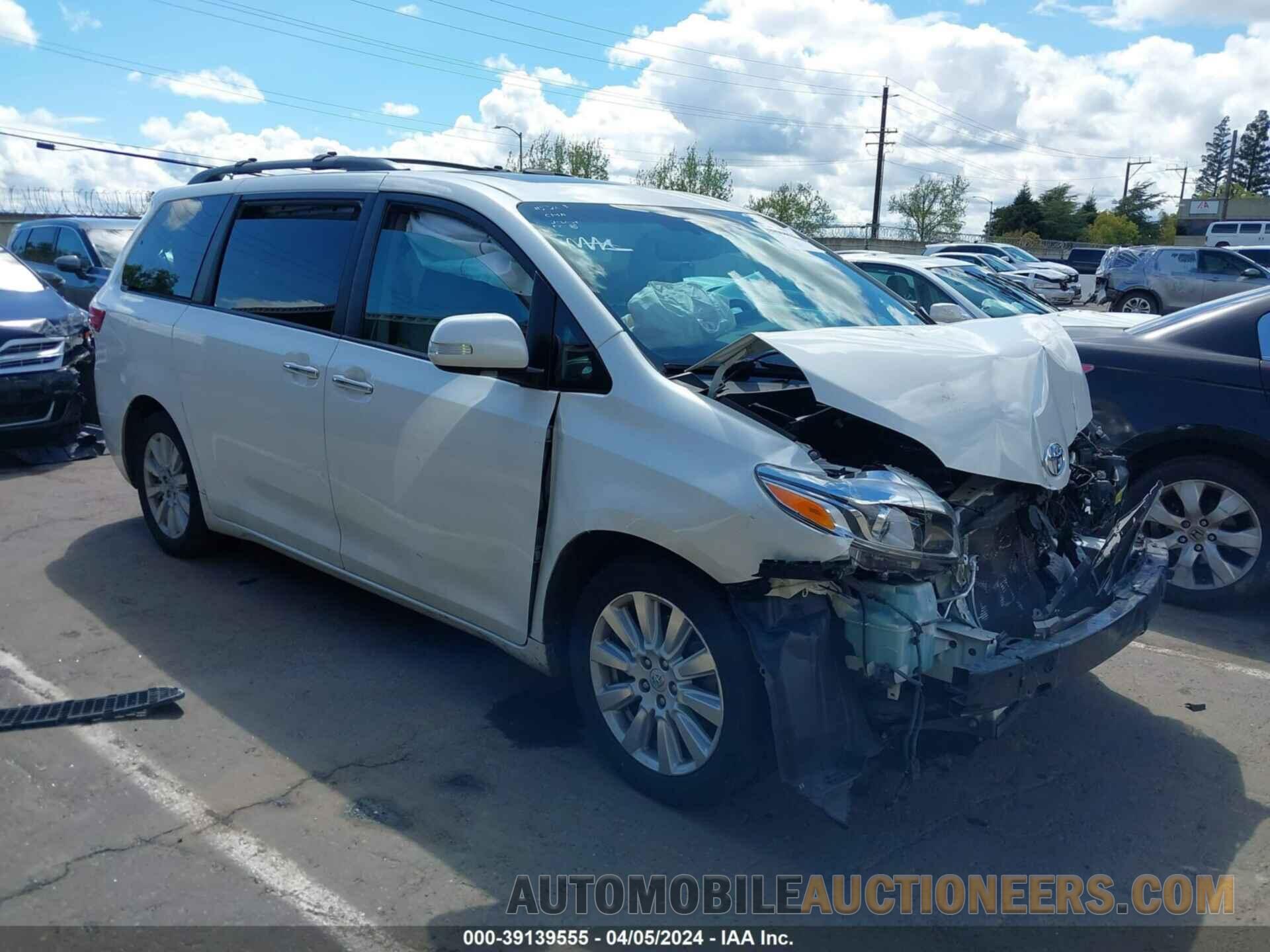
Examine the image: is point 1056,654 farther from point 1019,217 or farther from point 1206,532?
point 1019,217

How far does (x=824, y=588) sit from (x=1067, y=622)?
0.93 m

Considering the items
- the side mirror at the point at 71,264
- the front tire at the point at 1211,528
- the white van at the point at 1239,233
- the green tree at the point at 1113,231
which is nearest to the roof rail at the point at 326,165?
the front tire at the point at 1211,528

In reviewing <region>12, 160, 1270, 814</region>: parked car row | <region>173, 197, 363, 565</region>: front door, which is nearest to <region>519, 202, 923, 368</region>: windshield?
<region>12, 160, 1270, 814</region>: parked car row

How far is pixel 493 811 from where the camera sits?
3578mm

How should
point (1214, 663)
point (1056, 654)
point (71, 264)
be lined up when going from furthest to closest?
point (71, 264), point (1214, 663), point (1056, 654)

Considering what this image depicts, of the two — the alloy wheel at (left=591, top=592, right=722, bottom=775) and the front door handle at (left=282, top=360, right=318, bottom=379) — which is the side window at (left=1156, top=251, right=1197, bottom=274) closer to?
the front door handle at (left=282, top=360, right=318, bottom=379)

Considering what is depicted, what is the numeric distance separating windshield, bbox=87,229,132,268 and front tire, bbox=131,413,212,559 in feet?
24.1

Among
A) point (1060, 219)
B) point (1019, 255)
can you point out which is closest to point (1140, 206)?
point (1060, 219)

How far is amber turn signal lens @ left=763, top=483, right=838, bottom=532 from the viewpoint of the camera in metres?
3.06

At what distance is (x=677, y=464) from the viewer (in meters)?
3.32

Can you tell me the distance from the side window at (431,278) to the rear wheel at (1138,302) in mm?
22388

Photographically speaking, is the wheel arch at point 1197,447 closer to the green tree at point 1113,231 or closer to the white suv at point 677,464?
the white suv at point 677,464

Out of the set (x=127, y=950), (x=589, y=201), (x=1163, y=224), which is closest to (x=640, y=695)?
(x=127, y=950)

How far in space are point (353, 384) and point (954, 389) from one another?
2312mm
